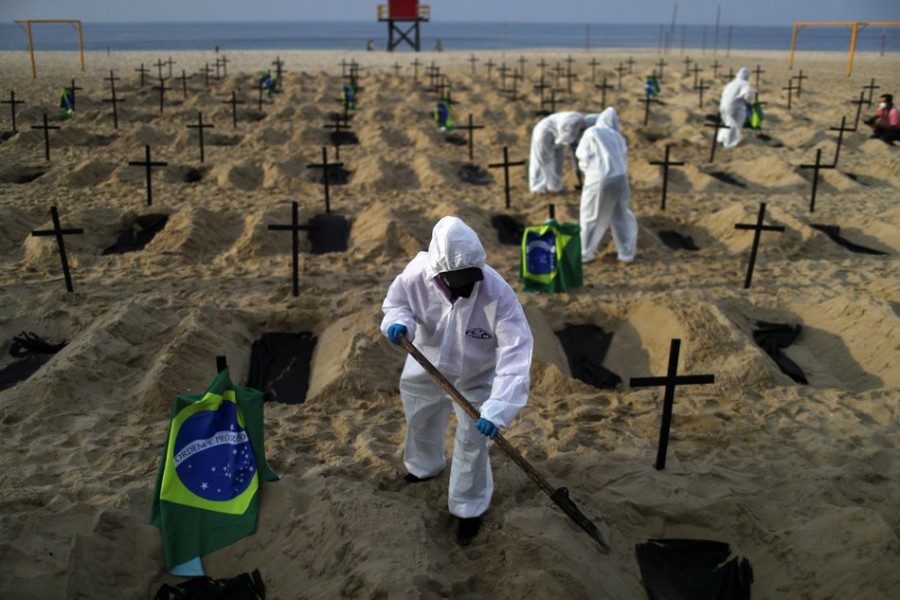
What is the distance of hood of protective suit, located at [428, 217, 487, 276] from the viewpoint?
3377mm

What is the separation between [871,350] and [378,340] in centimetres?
444

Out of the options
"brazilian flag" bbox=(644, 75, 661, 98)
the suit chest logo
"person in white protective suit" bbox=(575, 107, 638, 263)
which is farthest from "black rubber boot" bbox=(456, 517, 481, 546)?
"brazilian flag" bbox=(644, 75, 661, 98)

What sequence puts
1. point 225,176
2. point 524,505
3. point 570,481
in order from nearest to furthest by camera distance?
point 524,505 → point 570,481 → point 225,176

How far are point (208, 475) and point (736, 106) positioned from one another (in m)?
15.1

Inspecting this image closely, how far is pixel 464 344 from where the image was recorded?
3.67 meters

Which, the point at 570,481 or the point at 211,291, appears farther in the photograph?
the point at 211,291

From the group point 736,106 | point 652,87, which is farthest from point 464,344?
point 652,87

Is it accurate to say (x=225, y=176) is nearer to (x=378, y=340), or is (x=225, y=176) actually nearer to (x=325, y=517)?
(x=378, y=340)

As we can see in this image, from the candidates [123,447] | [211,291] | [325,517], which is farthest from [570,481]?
[211,291]

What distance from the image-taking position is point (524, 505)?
13.4 ft

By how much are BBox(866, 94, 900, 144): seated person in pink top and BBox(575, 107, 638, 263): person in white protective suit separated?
35.4ft

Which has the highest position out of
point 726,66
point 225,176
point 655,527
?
point 726,66

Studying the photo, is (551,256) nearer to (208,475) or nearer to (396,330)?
(396,330)

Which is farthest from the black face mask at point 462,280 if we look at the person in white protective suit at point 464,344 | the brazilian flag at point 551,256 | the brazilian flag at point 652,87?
the brazilian flag at point 652,87
